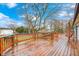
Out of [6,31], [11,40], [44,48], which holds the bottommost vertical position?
[44,48]

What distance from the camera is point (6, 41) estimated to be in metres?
2.16

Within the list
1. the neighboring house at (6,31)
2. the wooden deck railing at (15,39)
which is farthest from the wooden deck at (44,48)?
the neighboring house at (6,31)

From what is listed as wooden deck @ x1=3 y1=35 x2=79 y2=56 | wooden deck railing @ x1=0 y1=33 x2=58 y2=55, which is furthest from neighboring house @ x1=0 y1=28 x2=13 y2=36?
wooden deck @ x1=3 y1=35 x2=79 y2=56

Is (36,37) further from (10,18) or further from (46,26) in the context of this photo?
(10,18)

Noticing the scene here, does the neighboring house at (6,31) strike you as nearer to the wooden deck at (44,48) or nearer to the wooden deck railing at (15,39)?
the wooden deck railing at (15,39)

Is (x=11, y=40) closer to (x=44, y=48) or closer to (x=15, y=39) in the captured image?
(x=15, y=39)

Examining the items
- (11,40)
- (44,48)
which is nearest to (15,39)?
(11,40)

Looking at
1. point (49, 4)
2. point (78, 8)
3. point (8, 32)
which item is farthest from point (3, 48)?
point (78, 8)

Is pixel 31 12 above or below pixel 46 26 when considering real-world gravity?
above

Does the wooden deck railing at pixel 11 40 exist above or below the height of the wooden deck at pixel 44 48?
above

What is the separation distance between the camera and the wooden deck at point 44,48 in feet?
7.19

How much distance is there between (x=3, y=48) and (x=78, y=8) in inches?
39.2

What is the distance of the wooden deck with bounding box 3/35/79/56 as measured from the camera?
7.19 feet

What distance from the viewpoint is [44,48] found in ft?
7.25
